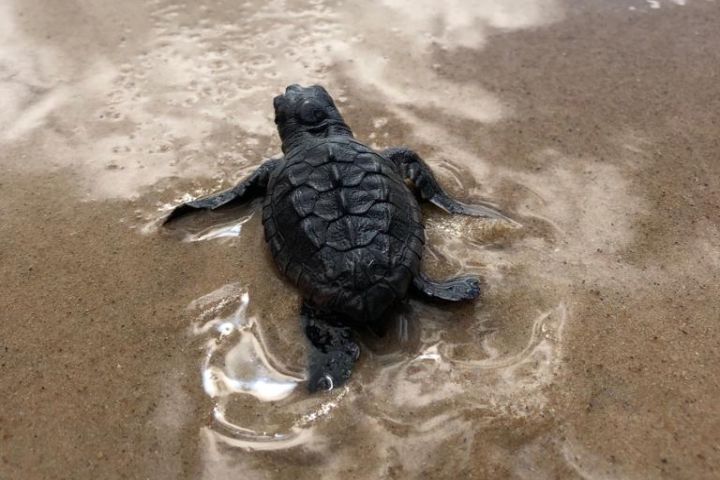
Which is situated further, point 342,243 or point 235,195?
point 235,195

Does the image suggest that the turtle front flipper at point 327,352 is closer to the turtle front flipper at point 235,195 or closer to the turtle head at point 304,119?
the turtle front flipper at point 235,195

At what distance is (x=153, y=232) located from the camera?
12.8 feet

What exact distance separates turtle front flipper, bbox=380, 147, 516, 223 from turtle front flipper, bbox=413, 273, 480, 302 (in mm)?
769

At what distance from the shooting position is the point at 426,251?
3.77 meters

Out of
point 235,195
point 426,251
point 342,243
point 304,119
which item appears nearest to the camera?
point 342,243

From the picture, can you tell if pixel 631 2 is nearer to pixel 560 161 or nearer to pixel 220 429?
pixel 560 161

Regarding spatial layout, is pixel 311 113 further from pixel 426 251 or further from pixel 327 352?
pixel 327 352

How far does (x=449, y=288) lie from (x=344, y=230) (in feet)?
2.44

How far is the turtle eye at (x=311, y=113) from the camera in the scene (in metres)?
4.26

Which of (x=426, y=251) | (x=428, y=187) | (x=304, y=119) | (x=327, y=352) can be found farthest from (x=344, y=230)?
(x=304, y=119)

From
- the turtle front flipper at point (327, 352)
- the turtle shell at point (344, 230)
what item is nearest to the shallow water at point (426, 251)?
the turtle front flipper at point (327, 352)

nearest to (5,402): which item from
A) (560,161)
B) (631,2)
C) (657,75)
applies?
Result: (560,161)

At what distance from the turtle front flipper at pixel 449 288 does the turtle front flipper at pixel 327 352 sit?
0.51 meters

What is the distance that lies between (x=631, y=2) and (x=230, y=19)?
14.6 feet
